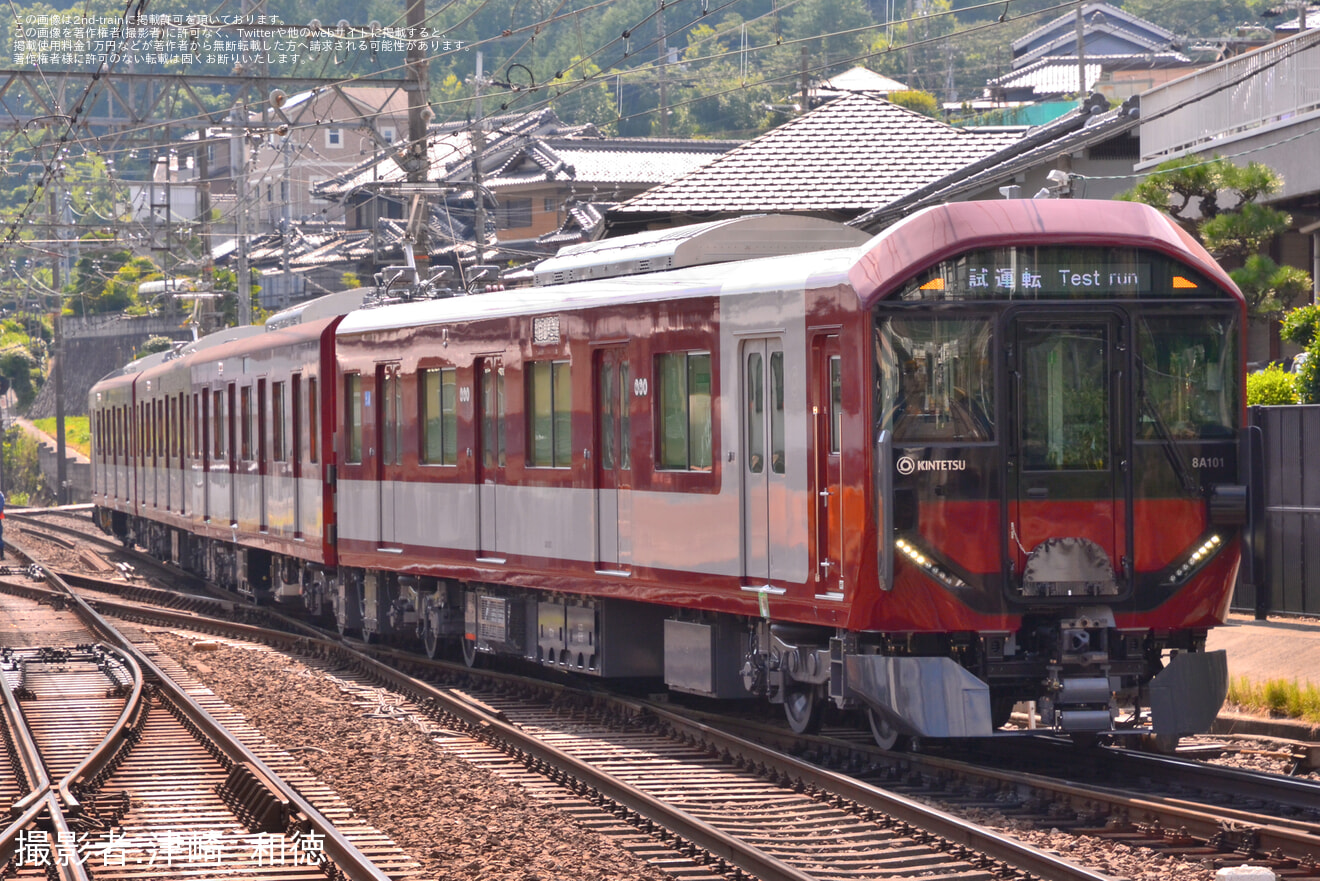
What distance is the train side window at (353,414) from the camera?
705 inches

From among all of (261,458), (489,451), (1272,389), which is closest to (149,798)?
(489,451)

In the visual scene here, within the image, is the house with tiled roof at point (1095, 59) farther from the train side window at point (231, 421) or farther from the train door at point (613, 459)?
the train door at point (613, 459)

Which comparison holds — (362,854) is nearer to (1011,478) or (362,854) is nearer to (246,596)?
(1011,478)

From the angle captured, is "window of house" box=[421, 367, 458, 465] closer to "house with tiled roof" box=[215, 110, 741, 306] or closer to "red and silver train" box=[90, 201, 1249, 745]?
"red and silver train" box=[90, 201, 1249, 745]

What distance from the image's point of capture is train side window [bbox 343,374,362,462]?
17.9m

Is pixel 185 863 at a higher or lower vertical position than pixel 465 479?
lower

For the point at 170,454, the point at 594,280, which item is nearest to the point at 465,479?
the point at 594,280

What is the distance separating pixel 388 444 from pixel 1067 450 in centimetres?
841

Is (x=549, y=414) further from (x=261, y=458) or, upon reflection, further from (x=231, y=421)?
(x=231, y=421)

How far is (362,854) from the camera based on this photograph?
8.48 metres

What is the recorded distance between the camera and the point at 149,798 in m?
10.3

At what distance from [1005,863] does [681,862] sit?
A: 4.68 feet

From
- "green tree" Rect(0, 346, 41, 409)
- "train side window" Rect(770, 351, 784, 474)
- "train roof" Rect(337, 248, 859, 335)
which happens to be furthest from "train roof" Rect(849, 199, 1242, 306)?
"green tree" Rect(0, 346, 41, 409)

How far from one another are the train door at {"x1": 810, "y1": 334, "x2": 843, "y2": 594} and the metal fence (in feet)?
18.3
